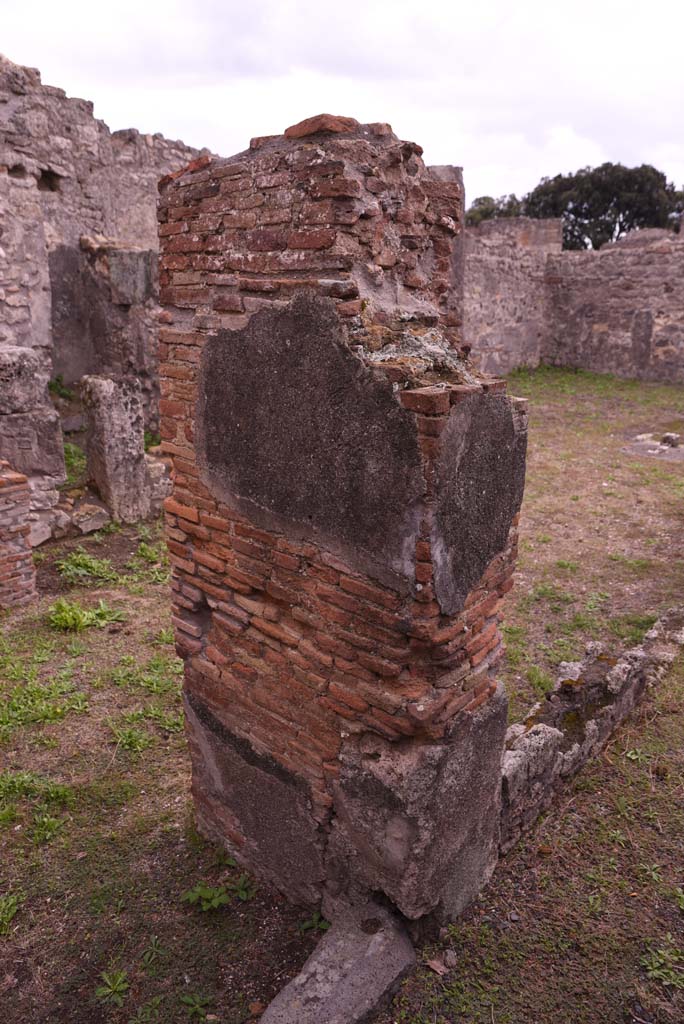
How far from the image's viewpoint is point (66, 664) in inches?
201

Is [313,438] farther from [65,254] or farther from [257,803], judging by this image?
[65,254]

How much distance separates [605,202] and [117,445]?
34111mm

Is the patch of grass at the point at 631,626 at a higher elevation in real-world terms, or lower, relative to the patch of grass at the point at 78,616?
higher

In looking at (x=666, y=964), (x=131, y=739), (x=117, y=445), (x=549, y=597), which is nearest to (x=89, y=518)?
(x=117, y=445)

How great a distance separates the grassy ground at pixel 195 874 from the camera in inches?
107

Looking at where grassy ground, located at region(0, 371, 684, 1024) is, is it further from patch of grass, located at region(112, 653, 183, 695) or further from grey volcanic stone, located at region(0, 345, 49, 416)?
grey volcanic stone, located at region(0, 345, 49, 416)

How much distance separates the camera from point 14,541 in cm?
588

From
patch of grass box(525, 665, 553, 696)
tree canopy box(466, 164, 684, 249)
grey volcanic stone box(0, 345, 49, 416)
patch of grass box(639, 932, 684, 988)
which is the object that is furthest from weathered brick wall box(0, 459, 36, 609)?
tree canopy box(466, 164, 684, 249)

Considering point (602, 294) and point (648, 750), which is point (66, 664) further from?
point (602, 294)

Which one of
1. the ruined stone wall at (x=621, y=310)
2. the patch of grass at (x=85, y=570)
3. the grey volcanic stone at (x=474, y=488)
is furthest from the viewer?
the ruined stone wall at (x=621, y=310)

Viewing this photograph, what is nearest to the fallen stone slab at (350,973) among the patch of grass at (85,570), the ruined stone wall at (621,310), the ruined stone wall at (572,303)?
the patch of grass at (85,570)

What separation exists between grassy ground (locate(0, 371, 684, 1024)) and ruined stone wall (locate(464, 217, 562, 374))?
33.8ft

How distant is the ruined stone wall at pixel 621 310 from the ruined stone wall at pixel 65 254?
9077mm

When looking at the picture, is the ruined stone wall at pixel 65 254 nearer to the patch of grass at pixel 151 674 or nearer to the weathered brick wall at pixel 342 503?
the patch of grass at pixel 151 674
